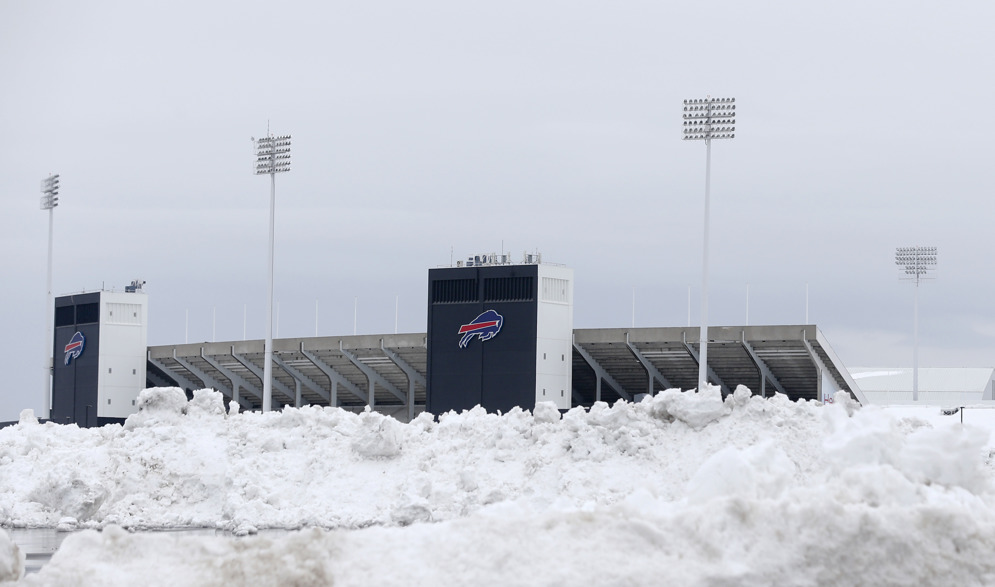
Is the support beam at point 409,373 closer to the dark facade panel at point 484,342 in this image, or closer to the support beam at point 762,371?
the dark facade panel at point 484,342

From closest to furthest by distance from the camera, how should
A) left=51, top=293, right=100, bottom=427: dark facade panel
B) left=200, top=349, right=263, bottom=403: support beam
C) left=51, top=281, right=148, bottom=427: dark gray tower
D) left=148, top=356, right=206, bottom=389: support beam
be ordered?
left=200, top=349, right=263, bottom=403: support beam, left=51, top=281, right=148, bottom=427: dark gray tower, left=51, top=293, right=100, bottom=427: dark facade panel, left=148, top=356, right=206, bottom=389: support beam

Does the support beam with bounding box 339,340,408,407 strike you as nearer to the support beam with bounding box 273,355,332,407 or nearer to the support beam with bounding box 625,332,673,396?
A: the support beam with bounding box 273,355,332,407

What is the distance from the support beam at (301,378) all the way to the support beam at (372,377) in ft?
12.5

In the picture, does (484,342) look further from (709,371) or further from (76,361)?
(76,361)

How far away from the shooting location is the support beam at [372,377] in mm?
57431

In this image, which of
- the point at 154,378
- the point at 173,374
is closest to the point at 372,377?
the point at 173,374

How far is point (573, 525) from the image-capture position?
9.73 meters

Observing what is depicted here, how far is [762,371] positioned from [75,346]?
118ft

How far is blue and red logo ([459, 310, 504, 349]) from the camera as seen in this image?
165 ft

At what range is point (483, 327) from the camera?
166 feet

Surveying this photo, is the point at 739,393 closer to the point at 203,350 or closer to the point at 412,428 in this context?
the point at 412,428

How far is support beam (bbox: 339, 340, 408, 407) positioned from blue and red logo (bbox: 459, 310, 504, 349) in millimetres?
7843

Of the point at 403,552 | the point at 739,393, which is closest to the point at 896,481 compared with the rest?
the point at 403,552

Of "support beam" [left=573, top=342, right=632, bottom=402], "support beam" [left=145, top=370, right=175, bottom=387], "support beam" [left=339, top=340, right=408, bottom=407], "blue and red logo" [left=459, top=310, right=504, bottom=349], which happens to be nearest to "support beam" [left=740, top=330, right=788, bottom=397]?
"support beam" [left=573, top=342, right=632, bottom=402]
